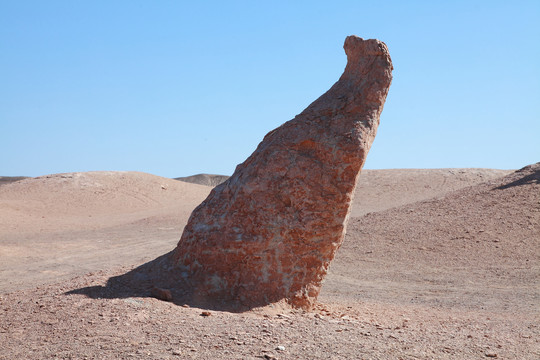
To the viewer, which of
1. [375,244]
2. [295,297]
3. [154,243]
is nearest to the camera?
[295,297]

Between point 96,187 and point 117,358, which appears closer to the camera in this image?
point 117,358

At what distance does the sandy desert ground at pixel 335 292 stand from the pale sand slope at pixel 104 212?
123mm

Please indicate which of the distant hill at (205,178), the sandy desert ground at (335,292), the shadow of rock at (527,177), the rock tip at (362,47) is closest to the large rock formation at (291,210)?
the rock tip at (362,47)

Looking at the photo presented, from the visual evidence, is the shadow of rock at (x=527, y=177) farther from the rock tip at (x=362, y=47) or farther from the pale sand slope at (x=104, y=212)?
the rock tip at (x=362, y=47)

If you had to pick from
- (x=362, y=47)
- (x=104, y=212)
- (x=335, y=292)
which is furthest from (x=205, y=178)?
(x=362, y=47)

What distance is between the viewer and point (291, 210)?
707 cm

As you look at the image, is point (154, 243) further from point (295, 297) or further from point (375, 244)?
point (295, 297)

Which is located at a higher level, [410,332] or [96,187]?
[96,187]

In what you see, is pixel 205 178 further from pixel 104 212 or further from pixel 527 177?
pixel 527 177

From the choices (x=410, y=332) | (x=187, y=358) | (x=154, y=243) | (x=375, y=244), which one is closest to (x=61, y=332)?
(x=187, y=358)

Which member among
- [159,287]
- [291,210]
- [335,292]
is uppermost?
[291,210]

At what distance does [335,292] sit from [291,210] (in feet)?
13.7

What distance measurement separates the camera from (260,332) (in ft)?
18.1

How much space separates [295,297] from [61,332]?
2935 millimetres
